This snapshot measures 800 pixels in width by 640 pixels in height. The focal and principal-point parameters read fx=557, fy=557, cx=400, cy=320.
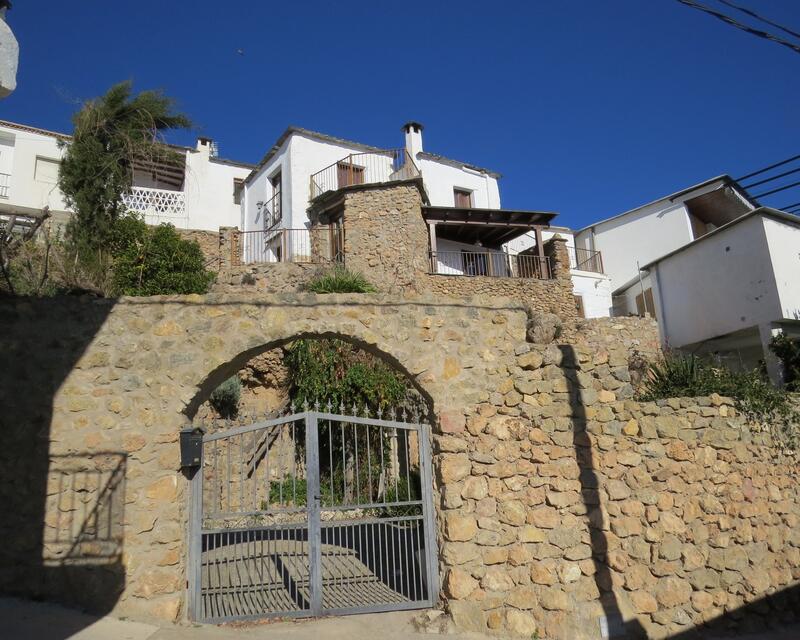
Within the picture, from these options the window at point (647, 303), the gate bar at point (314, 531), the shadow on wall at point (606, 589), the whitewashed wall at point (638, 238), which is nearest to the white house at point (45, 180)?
the gate bar at point (314, 531)

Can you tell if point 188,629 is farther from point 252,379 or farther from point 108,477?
point 252,379

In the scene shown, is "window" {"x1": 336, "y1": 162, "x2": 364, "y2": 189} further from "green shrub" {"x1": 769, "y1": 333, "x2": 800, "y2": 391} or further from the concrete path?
the concrete path

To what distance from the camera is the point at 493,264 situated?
21.0 metres

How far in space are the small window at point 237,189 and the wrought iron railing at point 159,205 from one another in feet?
14.5

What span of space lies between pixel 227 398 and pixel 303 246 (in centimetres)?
833

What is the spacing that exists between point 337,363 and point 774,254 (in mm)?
10226

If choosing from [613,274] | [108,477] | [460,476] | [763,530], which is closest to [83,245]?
[108,477]

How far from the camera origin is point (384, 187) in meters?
18.5

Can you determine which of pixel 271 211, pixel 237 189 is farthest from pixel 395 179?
pixel 237 189

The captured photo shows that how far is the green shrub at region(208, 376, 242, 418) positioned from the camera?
1205 cm

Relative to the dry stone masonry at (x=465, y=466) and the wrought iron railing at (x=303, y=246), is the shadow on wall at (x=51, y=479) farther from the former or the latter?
the wrought iron railing at (x=303, y=246)

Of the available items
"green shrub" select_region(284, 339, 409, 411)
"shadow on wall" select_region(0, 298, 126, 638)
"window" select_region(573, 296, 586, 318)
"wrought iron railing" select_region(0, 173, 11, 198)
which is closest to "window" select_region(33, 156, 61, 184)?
"wrought iron railing" select_region(0, 173, 11, 198)

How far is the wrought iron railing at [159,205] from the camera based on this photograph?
59.3ft

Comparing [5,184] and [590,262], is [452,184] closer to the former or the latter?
[590,262]
